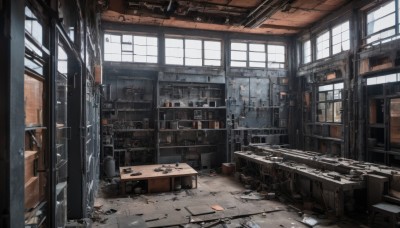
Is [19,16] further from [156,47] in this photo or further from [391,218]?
[156,47]

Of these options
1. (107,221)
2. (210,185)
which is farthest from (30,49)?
(210,185)

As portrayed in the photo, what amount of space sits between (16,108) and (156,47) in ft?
28.0

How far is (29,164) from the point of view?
1954mm

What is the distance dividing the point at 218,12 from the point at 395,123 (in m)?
5.78

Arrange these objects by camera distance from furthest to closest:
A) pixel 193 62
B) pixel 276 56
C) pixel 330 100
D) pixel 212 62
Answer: pixel 276 56
pixel 212 62
pixel 193 62
pixel 330 100

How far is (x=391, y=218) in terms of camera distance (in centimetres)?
428

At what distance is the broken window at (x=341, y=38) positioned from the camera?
836 centimetres

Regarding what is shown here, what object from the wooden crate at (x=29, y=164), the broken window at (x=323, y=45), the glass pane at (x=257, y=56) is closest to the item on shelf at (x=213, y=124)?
the glass pane at (x=257, y=56)

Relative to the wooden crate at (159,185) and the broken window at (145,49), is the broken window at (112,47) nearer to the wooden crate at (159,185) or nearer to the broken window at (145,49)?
the broken window at (145,49)

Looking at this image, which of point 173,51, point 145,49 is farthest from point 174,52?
point 145,49

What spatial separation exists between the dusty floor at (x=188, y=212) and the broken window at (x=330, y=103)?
4.16m

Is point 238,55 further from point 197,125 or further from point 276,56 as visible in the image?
point 197,125

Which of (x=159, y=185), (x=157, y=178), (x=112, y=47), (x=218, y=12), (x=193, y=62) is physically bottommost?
(x=159, y=185)

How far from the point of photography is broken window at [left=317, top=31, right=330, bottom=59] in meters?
9.30
